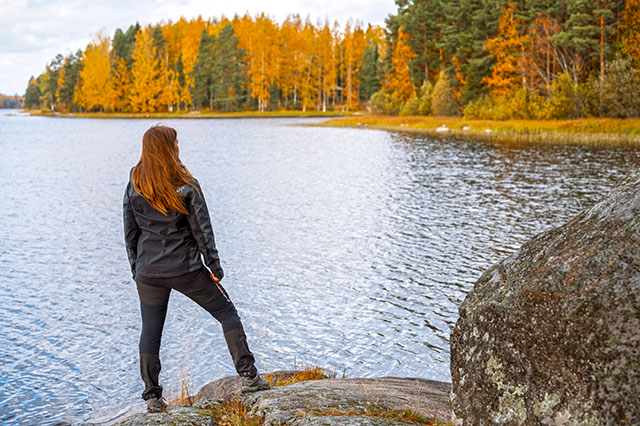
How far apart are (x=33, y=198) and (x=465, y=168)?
21.1m

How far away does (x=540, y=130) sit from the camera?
4794 centimetres

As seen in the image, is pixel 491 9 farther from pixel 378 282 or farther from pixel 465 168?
pixel 378 282

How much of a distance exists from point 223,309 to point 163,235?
0.87 meters

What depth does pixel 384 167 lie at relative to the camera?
1273 inches

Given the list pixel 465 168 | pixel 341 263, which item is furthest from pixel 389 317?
pixel 465 168

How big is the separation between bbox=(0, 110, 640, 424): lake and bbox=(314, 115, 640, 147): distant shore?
11071 millimetres

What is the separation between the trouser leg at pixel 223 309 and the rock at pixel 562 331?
2215 millimetres

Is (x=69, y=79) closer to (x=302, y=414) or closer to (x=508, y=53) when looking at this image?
(x=508, y=53)

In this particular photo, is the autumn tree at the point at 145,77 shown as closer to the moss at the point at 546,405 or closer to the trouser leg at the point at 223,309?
the trouser leg at the point at 223,309

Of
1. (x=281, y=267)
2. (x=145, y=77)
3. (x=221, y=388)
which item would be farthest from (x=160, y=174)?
(x=145, y=77)

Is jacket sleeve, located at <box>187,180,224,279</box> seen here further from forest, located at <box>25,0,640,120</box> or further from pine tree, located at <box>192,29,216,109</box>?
pine tree, located at <box>192,29,216,109</box>

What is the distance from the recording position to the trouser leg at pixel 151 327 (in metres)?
4.91

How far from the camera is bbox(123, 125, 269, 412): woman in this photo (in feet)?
15.7

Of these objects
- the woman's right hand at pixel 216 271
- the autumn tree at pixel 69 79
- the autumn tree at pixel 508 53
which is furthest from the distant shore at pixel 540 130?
the autumn tree at pixel 69 79
